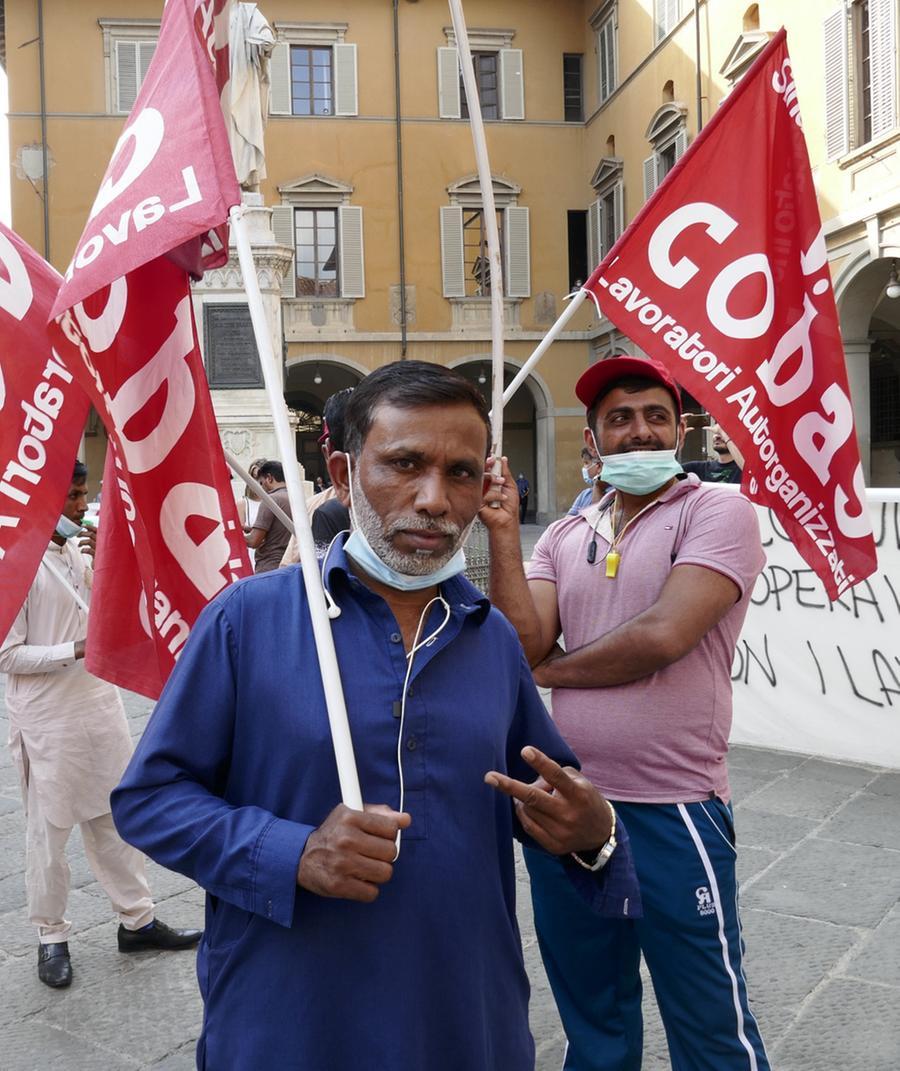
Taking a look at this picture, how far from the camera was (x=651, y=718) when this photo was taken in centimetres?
218

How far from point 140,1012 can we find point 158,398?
1.86m

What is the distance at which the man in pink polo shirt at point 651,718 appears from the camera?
2070 mm

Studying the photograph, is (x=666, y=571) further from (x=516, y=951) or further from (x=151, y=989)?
(x=151, y=989)

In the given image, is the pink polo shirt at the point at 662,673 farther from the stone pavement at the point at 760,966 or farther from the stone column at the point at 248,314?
the stone column at the point at 248,314

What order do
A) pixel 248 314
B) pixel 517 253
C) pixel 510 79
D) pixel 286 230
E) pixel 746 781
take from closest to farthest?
pixel 746 781 → pixel 248 314 → pixel 286 230 → pixel 517 253 → pixel 510 79

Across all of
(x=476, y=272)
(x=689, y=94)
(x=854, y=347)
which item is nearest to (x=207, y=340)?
(x=854, y=347)

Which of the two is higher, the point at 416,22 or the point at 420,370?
the point at 416,22

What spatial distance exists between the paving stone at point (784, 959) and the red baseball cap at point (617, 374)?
5.58 ft

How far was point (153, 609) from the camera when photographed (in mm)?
2273

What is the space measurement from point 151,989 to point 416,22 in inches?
1064

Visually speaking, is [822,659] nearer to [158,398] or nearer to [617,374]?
[617,374]

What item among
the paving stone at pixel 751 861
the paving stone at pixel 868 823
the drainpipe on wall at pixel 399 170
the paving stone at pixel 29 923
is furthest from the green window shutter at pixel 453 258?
the paving stone at pixel 29 923

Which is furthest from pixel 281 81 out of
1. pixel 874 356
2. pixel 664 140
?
pixel 874 356

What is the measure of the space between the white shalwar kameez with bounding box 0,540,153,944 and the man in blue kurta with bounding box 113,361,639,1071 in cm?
206
